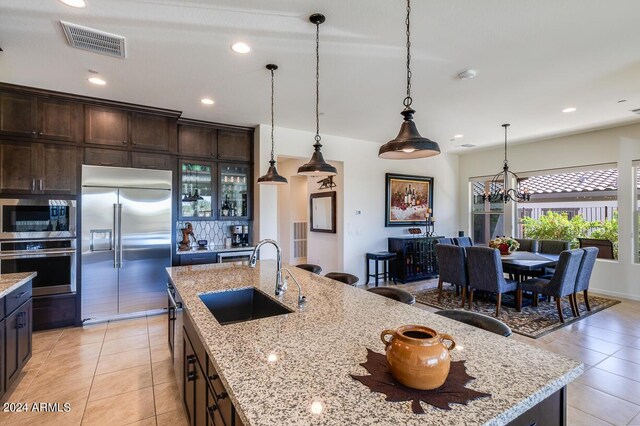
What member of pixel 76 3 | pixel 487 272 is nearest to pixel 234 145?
pixel 76 3

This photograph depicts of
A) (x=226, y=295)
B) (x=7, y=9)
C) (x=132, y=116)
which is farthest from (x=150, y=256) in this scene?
(x=7, y=9)

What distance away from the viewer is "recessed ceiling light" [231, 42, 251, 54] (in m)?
2.76

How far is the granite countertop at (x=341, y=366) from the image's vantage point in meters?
0.88

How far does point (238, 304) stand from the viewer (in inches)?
91.7

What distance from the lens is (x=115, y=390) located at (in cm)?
262

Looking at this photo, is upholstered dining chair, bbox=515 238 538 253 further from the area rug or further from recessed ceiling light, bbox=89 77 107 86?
recessed ceiling light, bbox=89 77 107 86

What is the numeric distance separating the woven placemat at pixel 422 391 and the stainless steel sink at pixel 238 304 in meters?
1.15

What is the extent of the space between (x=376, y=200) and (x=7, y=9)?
18.1 feet

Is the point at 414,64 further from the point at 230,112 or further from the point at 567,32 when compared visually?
the point at 230,112

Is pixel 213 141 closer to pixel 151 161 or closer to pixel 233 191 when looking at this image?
pixel 233 191

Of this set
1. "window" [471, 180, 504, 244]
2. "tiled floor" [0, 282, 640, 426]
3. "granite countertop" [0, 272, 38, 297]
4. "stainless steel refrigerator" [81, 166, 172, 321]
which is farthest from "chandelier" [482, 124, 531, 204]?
"granite countertop" [0, 272, 38, 297]

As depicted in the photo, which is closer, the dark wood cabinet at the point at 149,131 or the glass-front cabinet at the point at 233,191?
the dark wood cabinet at the point at 149,131

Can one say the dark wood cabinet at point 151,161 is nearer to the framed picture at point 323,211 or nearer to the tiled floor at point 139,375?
the tiled floor at point 139,375

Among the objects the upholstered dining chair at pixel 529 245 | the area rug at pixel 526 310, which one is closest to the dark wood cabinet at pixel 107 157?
the area rug at pixel 526 310
